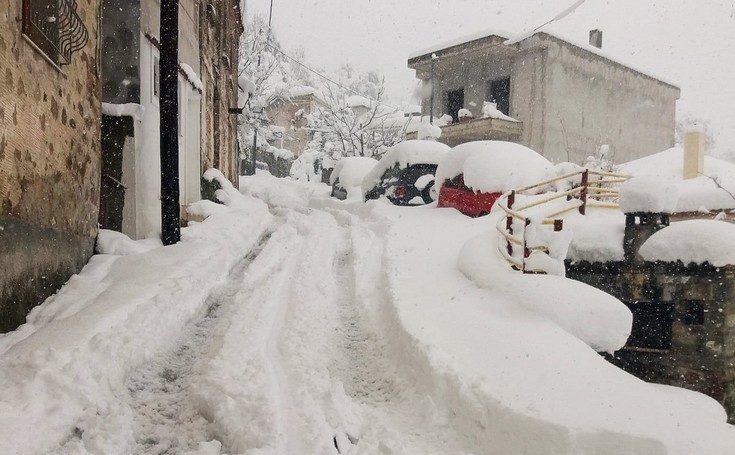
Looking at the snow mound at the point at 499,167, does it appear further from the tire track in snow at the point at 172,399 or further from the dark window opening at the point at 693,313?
the tire track in snow at the point at 172,399

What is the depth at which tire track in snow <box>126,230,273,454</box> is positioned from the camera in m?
3.06

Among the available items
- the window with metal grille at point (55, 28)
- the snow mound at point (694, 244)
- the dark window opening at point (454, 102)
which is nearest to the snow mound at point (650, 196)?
the snow mound at point (694, 244)

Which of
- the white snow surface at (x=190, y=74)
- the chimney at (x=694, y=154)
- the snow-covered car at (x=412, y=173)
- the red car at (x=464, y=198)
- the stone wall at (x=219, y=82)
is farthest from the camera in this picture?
the snow-covered car at (x=412, y=173)

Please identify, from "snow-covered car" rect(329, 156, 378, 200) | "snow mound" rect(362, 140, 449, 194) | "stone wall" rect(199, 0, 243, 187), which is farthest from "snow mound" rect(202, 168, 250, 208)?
"snow-covered car" rect(329, 156, 378, 200)

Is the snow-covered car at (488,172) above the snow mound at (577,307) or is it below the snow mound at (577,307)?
above

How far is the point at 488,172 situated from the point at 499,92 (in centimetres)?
1381

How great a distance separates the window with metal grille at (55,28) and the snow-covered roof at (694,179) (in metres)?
7.92

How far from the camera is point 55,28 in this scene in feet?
16.6

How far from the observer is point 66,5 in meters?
5.18

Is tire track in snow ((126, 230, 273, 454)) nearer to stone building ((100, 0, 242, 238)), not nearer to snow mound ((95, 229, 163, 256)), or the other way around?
snow mound ((95, 229, 163, 256))

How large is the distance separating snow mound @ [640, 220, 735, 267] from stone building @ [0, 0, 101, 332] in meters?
7.76

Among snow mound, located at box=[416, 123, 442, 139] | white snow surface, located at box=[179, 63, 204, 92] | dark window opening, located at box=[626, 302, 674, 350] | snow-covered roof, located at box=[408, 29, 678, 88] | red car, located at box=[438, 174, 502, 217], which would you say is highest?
snow-covered roof, located at box=[408, 29, 678, 88]

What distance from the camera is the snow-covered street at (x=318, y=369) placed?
304 centimetres

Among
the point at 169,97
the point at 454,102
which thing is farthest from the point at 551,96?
the point at 169,97
